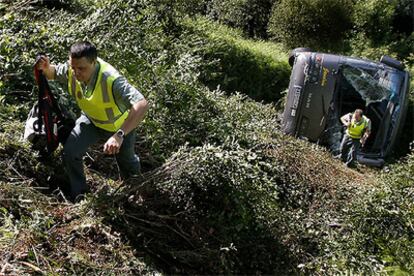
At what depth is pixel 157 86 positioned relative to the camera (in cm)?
611

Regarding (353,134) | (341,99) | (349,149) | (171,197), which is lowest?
(349,149)

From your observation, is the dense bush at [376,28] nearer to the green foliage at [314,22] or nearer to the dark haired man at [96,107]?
the green foliage at [314,22]

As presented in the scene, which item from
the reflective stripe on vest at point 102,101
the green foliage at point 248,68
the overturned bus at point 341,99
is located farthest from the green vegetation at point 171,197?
the green foliage at point 248,68

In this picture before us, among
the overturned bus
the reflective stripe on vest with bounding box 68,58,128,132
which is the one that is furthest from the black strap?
the overturned bus

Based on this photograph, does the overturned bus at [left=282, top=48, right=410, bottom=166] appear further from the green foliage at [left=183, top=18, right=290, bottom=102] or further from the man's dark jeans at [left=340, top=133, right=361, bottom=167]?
the green foliage at [left=183, top=18, right=290, bottom=102]

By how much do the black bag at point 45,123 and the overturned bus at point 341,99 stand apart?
19.4ft

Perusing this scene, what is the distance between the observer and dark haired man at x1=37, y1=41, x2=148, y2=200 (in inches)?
161

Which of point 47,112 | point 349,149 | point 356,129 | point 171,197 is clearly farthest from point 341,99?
point 47,112

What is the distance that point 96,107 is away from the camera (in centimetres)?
434

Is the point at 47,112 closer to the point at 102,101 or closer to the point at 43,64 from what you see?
the point at 43,64

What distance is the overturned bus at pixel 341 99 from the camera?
10078 mm

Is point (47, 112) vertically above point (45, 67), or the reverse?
point (45, 67)

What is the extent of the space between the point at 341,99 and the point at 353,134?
2.68 feet

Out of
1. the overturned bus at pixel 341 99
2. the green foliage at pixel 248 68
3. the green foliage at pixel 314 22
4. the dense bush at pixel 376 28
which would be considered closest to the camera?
the overturned bus at pixel 341 99
